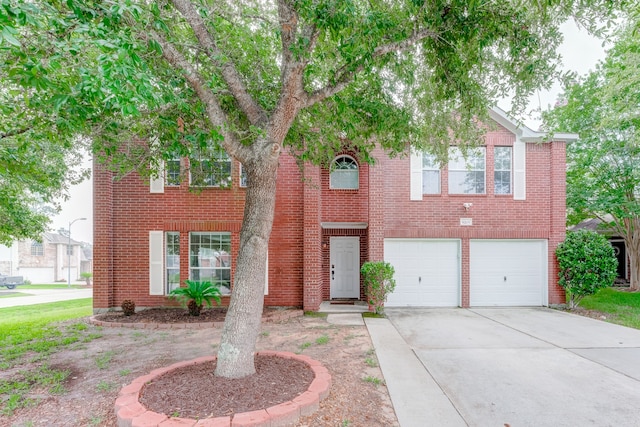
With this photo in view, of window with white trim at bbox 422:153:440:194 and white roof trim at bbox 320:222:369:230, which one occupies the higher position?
window with white trim at bbox 422:153:440:194

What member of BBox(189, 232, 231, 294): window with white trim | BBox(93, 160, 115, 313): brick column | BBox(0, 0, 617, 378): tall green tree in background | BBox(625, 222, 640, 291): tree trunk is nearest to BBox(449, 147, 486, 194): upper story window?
BBox(0, 0, 617, 378): tall green tree in background

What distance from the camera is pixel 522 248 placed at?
10.2 metres

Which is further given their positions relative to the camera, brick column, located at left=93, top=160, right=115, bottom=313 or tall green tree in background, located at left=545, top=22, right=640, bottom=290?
tall green tree in background, located at left=545, top=22, right=640, bottom=290

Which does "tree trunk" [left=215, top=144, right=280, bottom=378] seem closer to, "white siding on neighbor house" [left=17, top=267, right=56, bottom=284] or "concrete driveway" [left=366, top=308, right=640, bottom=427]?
"concrete driveway" [left=366, top=308, right=640, bottom=427]

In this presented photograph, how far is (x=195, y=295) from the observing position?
8109 millimetres

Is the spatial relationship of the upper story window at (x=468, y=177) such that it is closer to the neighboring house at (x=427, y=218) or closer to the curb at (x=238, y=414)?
the neighboring house at (x=427, y=218)

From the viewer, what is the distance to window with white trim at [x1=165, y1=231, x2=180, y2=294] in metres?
9.22

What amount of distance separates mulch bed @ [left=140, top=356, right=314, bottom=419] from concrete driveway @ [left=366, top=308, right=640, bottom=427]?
51.4 inches

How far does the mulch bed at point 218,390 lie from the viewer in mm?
3217

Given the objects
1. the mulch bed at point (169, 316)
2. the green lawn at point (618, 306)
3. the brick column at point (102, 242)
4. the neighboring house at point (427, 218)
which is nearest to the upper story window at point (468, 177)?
the neighboring house at point (427, 218)

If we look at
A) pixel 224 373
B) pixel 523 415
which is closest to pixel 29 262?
pixel 224 373

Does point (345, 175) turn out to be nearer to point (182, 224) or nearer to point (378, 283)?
point (378, 283)

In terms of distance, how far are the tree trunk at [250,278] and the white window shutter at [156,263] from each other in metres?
6.19

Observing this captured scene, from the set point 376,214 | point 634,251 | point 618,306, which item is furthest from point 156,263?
point 634,251
